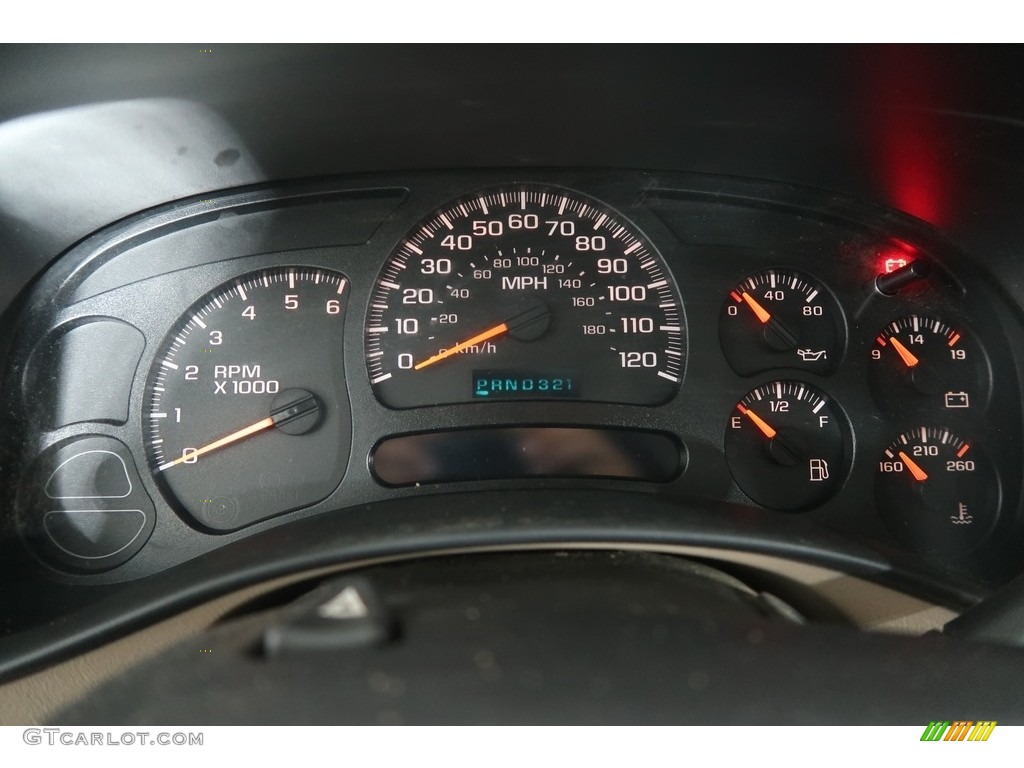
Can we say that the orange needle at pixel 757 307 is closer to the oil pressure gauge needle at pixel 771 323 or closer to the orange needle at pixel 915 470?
the oil pressure gauge needle at pixel 771 323

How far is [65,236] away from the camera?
2938 millimetres

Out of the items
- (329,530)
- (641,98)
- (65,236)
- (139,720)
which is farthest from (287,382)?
(139,720)

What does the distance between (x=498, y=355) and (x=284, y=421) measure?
2.21 feet

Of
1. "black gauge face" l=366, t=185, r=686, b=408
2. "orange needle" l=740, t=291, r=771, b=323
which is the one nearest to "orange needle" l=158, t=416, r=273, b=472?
"black gauge face" l=366, t=185, r=686, b=408

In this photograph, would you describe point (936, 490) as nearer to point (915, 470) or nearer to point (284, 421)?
point (915, 470)

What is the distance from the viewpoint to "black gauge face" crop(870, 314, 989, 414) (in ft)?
10.0

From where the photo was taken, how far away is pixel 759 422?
3.04 m

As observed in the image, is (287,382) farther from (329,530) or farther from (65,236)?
(329,530)

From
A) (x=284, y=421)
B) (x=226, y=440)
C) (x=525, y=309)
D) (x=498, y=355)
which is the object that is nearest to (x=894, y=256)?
(x=525, y=309)

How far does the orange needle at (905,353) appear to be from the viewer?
3078 millimetres

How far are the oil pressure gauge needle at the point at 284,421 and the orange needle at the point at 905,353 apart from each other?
180cm

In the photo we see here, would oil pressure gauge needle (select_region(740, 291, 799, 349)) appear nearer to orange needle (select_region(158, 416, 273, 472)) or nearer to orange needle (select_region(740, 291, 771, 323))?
orange needle (select_region(740, 291, 771, 323))
